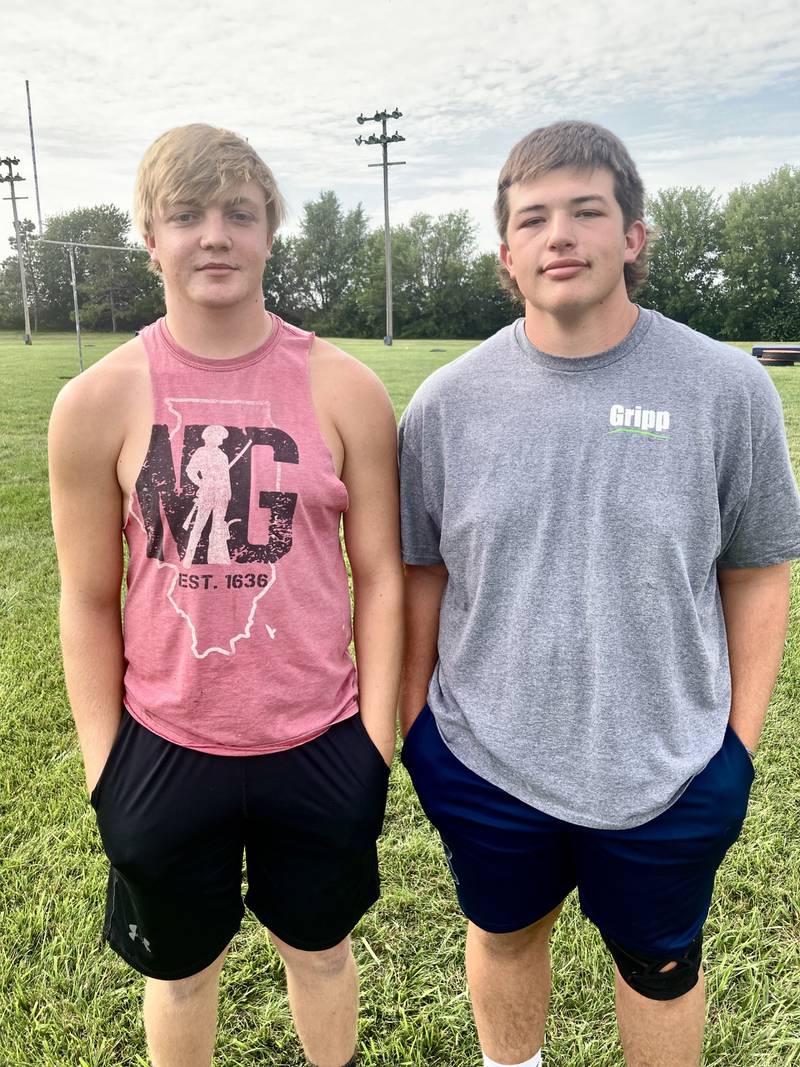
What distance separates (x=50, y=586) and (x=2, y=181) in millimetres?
41231

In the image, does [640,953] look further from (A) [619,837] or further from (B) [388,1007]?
(B) [388,1007]

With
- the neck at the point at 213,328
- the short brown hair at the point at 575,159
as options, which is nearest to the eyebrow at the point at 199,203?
the neck at the point at 213,328

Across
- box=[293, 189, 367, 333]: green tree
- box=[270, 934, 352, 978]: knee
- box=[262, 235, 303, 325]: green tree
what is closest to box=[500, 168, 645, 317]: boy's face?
box=[270, 934, 352, 978]: knee

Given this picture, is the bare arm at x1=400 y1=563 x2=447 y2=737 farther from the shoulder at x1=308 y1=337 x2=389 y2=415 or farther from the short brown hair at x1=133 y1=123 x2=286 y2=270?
the short brown hair at x1=133 y1=123 x2=286 y2=270

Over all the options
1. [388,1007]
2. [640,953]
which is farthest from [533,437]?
[388,1007]

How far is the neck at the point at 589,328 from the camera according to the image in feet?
5.12

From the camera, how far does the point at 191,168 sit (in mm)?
1495

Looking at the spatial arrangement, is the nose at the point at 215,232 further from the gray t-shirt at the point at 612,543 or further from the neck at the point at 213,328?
the gray t-shirt at the point at 612,543

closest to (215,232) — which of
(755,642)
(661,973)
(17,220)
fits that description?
(755,642)

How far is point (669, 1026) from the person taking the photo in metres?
1.69

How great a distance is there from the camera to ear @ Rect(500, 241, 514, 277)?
67.2 inches

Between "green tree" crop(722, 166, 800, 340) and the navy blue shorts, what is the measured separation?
49084 mm

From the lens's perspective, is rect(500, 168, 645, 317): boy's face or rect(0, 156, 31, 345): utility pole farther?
rect(0, 156, 31, 345): utility pole

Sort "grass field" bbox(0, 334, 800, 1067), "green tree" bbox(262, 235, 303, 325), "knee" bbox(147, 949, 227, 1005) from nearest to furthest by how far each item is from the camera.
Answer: "knee" bbox(147, 949, 227, 1005)
"grass field" bbox(0, 334, 800, 1067)
"green tree" bbox(262, 235, 303, 325)
